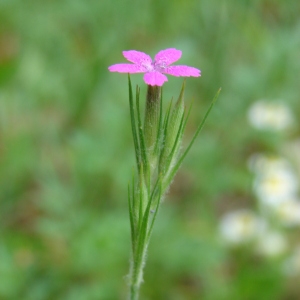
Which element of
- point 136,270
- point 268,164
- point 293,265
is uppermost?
point 268,164

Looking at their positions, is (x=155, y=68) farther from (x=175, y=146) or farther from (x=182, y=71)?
(x=175, y=146)

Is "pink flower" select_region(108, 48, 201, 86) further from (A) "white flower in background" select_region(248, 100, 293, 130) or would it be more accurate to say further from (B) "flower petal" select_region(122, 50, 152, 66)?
(A) "white flower in background" select_region(248, 100, 293, 130)

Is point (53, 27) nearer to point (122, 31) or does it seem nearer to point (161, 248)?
point (122, 31)

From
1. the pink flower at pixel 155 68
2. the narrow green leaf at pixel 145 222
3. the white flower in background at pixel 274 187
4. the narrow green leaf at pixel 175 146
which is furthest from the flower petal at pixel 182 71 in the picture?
the white flower in background at pixel 274 187

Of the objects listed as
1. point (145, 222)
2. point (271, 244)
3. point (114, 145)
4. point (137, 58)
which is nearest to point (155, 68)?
point (137, 58)

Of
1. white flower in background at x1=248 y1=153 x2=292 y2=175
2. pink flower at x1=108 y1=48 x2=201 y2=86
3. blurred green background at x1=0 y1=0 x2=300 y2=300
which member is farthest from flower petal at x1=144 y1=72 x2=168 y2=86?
white flower in background at x1=248 y1=153 x2=292 y2=175

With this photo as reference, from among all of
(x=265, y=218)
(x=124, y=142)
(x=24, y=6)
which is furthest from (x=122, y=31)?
(x=265, y=218)
